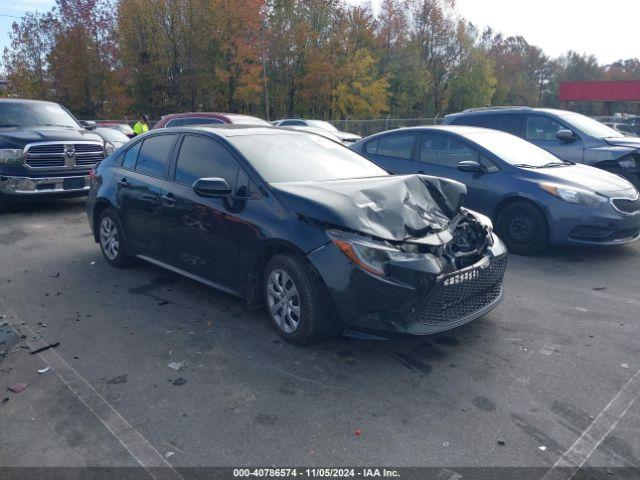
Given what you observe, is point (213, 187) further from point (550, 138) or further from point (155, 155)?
point (550, 138)

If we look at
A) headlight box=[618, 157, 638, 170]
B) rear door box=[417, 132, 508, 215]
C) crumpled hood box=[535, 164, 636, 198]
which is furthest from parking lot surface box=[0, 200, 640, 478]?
headlight box=[618, 157, 638, 170]

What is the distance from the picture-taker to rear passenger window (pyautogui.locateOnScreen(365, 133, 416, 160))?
8305 mm

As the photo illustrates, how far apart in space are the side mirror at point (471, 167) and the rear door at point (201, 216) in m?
3.65

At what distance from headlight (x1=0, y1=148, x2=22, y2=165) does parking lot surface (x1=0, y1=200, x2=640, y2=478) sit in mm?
4564

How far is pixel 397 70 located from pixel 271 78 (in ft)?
42.6

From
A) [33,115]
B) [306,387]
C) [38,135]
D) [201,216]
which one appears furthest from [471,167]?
[33,115]

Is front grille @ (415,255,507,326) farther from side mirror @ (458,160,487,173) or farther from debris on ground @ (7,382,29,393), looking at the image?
side mirror @ (458,160,487,173)

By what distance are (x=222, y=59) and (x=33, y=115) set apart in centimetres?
3014

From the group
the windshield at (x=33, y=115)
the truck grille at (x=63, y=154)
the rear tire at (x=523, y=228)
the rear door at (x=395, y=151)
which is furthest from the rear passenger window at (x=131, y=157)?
the windshield at (x=33, y=115)

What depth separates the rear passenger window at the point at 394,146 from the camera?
8.30 meters

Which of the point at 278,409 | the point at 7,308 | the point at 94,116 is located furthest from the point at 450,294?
the point at 94,116

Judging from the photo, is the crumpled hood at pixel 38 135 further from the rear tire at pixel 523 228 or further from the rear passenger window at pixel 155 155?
the rear tire at pixel 523 228

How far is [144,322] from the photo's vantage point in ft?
15.8

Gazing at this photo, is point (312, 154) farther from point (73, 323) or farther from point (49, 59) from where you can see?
point (49, 59)
